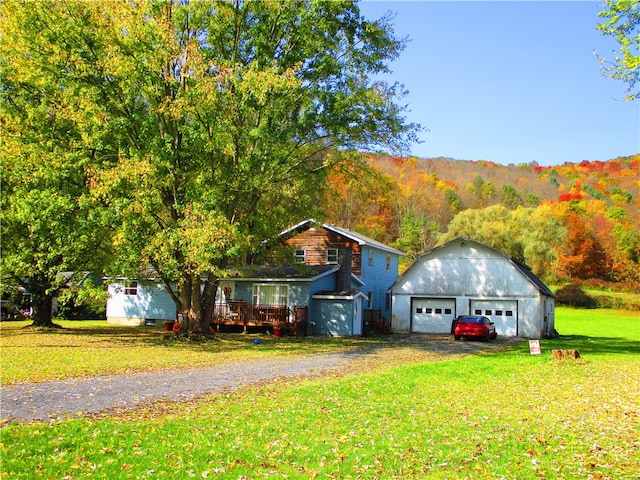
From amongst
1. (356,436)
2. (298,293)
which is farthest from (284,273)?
(356,436)

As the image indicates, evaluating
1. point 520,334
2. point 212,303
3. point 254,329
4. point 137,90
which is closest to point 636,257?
point 520,334

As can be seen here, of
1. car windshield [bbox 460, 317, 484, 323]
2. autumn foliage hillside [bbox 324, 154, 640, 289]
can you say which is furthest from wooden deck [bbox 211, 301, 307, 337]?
autumn foliage hillside [bbox 324, 154, 640, 289]

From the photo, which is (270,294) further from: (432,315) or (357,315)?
(432,315)

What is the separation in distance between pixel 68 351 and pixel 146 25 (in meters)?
13.1

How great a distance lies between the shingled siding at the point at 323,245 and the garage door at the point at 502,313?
865 centimetres

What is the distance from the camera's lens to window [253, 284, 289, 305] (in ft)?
114

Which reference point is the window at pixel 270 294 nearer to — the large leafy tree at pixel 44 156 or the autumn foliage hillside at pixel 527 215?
the large leafy tree at pixel 44 156

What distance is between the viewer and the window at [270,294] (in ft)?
114

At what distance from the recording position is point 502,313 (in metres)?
36.7

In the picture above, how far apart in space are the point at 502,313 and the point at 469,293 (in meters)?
2.41

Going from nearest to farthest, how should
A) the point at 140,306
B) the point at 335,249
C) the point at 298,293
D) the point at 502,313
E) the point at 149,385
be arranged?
the point at 149,385
the point at 298,293
the point at 502,313
the point at 140,306
the point at 335,249

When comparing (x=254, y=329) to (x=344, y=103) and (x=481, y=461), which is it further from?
(x=481, y=461)

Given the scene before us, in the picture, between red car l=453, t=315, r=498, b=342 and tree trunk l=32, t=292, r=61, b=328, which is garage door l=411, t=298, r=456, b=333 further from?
tree trunk l=32, t=292, r=61, b=328

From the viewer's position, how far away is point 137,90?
2384cm
